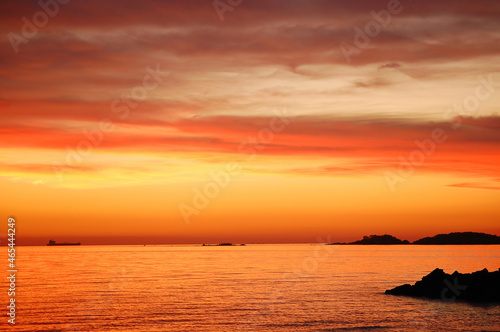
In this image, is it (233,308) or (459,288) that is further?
(459,288)

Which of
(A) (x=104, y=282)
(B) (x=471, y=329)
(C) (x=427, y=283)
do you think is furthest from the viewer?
(A) (x=104, y=282)

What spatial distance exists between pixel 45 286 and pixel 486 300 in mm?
67159

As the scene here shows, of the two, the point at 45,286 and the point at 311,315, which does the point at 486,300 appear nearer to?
the point at 311,315

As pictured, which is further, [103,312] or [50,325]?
[103,312]

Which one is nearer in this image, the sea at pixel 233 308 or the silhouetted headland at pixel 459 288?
the sea at pixel 233 308

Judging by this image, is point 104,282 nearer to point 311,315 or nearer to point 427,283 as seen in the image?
point 311,315

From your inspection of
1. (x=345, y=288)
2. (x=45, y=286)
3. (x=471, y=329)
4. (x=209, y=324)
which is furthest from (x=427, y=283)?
(x=45, y=286)

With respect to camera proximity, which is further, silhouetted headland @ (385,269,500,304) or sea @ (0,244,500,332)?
silhouetted headland @ (385,269,500,304)

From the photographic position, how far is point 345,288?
7762cm

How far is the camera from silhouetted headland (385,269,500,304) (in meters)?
66.4

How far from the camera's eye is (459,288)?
2734 inches

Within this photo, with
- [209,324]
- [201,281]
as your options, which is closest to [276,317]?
[209,324]

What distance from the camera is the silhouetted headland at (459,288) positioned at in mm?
66438

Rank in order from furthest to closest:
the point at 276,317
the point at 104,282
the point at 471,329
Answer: the point at 104,282
the point at 276,317
the point at 471,329
